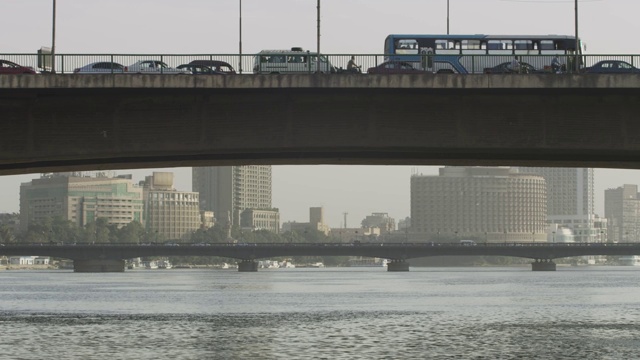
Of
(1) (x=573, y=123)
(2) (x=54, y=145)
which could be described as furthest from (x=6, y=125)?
(1) (x=573, y=123)

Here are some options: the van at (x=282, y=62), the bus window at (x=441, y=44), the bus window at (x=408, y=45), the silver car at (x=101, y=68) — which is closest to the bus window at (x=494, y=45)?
the bus window at (x=441, y=44)

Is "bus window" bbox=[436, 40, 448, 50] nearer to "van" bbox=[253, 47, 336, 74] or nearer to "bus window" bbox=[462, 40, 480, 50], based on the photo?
"bus window" bbox=[462, 40, 480, 50]

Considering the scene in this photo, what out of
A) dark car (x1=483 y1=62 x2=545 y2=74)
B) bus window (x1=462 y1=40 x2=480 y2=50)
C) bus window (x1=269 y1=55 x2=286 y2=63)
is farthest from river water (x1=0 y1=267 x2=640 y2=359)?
bus window (x1=462 y1=40 x2=480 y2=50)

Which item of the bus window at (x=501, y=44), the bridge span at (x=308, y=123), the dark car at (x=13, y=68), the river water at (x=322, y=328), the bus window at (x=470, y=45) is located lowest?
the river water at (x=322, y=328)

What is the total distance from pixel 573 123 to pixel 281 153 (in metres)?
13.5

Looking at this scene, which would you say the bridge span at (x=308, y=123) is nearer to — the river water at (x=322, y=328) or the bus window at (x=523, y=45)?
the river water at (x=322, y=328)

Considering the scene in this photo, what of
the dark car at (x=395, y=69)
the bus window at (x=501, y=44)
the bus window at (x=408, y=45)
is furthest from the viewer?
the bus window at (x=501, y=44)

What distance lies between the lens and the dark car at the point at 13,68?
182ft

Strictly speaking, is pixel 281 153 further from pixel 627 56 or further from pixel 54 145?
pixel 627 56

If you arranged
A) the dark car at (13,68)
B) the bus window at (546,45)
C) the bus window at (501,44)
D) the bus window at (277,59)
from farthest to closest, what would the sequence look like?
the bus window at (501,44) → the bus window at (546,45) → the bus window at (277,59) → the dark car at (13,68)

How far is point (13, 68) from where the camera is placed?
55562 mm

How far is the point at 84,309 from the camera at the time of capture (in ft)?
315

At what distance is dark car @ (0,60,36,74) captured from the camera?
5550 centimetres

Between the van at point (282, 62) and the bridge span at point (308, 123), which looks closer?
the bridge span at point (308, 123)
